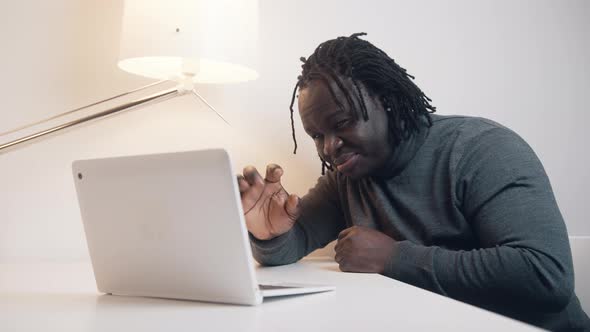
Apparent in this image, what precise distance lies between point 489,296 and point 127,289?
0.59 meters

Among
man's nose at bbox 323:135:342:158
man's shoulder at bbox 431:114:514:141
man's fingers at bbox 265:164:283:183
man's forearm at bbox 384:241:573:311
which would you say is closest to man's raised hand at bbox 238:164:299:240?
man's fingers at bbox 265:164:283:183

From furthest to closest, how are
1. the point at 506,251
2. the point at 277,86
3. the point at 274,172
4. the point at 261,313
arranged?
the point at 277,86, the point at 274,172, the point at 506,251, the point at 261,313

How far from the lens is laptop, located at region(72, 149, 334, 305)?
632 millimetres

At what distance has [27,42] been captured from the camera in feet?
4.53

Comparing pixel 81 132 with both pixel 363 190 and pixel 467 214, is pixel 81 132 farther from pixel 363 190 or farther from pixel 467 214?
pixel 467 214

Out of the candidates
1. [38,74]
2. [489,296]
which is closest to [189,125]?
[38,74]

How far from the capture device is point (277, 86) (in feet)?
4.80

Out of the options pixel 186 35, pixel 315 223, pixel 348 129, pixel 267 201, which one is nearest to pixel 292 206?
pixel 267 201

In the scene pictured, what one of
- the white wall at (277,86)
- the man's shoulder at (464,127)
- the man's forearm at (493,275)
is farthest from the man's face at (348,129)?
the white wall at (277,86)

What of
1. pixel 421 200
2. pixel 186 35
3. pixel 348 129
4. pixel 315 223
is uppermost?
pixel 186 35

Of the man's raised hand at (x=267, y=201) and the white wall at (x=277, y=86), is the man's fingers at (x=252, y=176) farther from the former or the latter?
the white wall at (x=277, y=86)

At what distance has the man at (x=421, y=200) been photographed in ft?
3.00

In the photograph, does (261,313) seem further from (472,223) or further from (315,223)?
(315,223)

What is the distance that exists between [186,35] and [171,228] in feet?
1.85
